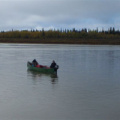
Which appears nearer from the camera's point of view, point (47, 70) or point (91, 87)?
point (91, 87)

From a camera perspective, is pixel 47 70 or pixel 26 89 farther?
pixel 47 70

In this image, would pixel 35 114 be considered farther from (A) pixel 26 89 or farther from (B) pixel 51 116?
(A) pixel 26 89

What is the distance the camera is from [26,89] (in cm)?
1698

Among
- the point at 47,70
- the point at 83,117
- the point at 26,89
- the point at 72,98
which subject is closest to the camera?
the point at 83,117

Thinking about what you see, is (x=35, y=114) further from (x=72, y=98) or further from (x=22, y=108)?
(x=72, y=98)

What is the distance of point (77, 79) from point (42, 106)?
338 inches

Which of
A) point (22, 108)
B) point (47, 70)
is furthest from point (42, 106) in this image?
point (47, 70)

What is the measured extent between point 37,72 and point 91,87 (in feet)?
27.6

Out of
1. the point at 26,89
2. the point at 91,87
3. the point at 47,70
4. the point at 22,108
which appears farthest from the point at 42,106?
the point at 47,70

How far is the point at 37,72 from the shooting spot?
25406mm

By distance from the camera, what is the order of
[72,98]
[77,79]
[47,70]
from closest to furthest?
1. [72,98]
2. [77,79]
3. [47,70]

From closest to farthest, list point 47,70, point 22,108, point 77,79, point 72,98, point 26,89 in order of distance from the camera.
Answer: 1. point 22,108
2. point 72,98
3. point 26,89
4. point 77,79
5. point 47,70

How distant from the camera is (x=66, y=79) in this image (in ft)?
70.1

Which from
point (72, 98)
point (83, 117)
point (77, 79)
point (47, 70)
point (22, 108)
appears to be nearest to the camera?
point (83, 117)
